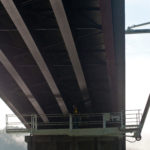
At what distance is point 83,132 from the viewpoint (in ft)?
101

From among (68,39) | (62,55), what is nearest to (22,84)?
(62,55)

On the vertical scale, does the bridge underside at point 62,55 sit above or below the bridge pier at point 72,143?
above

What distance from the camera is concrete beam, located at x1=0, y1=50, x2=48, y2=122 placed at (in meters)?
29.4

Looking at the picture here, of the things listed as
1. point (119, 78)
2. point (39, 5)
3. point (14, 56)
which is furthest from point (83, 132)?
point (39, 5)

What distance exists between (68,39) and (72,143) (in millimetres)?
12217

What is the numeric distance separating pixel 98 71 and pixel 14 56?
5988 millimetres

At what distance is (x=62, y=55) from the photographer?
102ft

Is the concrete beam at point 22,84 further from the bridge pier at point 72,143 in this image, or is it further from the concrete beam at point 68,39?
the concrete beam at point 68,39

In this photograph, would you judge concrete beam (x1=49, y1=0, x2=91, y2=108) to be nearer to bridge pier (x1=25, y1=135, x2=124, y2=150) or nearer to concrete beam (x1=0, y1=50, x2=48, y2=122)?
concrete beam (x1=0, y1=50, x2=48, y2=122)

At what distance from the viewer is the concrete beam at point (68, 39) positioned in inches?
915

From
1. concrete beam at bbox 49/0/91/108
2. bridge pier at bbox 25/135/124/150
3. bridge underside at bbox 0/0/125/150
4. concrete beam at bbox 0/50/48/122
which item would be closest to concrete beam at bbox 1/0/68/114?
bridge underside at bbox 0/0/125/150

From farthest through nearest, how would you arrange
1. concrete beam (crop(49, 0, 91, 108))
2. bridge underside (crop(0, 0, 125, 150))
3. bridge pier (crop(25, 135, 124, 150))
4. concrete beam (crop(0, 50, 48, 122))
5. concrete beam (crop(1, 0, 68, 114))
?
bridge pier (crop(25, 135, 124, 150))
concrete beam (crop(0, 50, 48, 122))
bridge underside (crop(0, 0, 125, 150))
concrete beam (crop(1, 0, 68, 114))
concrete beam (crop(49, 0, 91, 108))

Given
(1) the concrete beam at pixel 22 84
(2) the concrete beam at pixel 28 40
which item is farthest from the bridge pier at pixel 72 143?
(2) the concrete beam at pixel 28 40

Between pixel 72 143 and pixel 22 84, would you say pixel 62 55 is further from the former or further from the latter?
pixel 72 143
